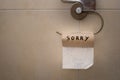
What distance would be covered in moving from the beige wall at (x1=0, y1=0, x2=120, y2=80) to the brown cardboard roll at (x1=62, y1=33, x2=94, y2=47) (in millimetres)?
40

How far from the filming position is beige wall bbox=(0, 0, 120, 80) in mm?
1064

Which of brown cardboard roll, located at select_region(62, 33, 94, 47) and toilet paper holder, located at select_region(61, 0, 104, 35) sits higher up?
toilet paper holder, located at select_region(61, 0, 104, 35)

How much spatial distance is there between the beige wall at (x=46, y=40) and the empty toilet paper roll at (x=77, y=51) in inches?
1.4

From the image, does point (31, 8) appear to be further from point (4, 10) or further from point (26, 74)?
point (26, 74)

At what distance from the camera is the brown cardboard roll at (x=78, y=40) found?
1035mm

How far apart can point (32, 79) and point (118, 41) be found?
1.48ft

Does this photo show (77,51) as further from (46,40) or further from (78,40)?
(46,40)

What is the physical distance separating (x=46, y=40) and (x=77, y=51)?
158 millimetres

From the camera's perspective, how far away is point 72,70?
109cm

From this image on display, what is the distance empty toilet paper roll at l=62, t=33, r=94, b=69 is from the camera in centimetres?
104

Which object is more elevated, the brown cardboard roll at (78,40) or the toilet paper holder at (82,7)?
the toilet paper holder at (82,7)

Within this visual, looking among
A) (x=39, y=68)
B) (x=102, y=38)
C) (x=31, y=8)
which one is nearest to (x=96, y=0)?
(x=102, y=38)

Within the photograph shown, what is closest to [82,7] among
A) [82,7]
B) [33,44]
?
[82,7]

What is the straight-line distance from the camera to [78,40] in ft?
3.42
